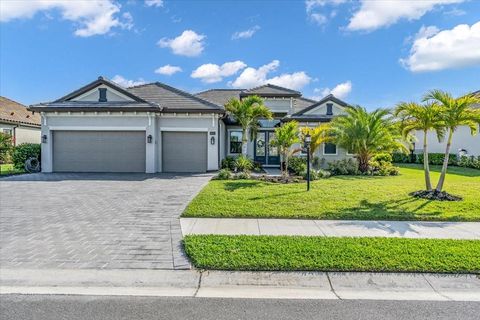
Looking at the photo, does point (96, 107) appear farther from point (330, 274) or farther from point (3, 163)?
point (330, 274)

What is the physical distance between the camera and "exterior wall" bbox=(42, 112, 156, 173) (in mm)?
17141

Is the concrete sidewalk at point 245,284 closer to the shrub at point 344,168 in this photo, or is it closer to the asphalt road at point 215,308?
the asphalt road at point 215,308

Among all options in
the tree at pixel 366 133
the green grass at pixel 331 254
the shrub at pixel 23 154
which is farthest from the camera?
the shrub at pixel 23 154

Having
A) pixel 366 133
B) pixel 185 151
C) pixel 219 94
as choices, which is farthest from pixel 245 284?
pixel 219 94

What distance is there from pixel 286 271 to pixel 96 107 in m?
15.6

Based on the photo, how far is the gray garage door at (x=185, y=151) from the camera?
17.9 meters

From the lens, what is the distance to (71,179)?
1455 cm

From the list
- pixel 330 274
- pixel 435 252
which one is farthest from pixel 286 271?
pixel 435 252

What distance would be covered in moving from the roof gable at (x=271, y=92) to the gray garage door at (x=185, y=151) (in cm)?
621

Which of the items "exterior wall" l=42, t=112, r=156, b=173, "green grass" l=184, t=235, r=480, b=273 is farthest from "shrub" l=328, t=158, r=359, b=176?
"green grass" l=184, t=235, r=480, b=273

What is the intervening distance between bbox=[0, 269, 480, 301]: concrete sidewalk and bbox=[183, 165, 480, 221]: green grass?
10.5 ft

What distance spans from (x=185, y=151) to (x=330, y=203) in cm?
1066

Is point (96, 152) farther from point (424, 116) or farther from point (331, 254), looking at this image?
point (424, 116)

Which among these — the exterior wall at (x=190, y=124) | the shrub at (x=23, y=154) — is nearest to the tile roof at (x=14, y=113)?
the shrub at (x=23, y=154)
